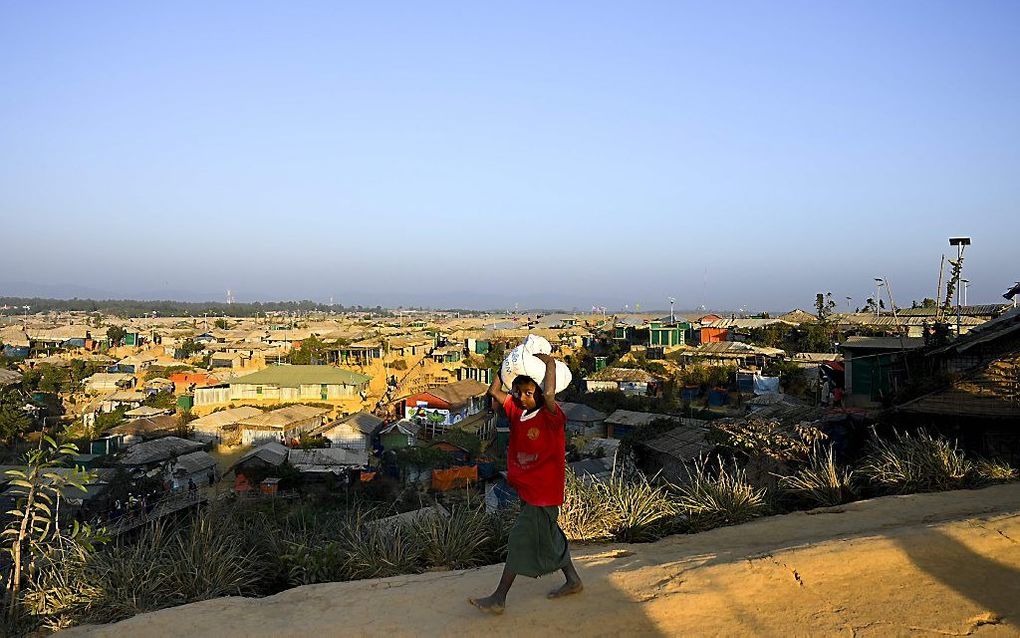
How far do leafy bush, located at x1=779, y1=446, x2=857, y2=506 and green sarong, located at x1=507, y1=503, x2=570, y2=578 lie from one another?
12.9ft

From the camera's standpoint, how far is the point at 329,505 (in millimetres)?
15531

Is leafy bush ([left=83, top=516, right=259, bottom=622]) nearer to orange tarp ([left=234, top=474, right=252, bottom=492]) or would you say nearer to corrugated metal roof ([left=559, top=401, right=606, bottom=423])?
orange tarp ([left=234, top=474, right=252, bottom=492])

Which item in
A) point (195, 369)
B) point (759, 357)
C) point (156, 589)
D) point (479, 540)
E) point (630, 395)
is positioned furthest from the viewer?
point (195, 369)

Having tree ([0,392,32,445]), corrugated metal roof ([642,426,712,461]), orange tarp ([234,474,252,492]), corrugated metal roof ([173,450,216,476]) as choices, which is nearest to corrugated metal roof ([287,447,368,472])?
orange tarp ([234,474,252,492])

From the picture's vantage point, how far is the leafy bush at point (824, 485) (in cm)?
680

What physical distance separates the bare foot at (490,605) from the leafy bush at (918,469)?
4.96m

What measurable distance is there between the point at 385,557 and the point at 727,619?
8.07 feet

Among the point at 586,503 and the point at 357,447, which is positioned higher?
the point at 586,503

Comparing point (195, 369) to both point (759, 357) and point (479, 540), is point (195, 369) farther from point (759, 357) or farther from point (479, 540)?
point (479, 540)

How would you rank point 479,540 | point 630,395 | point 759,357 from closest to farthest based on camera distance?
point 479,540 < point 630,395 < point 759,357

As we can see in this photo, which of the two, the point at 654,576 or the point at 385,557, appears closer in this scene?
the point at 654,576

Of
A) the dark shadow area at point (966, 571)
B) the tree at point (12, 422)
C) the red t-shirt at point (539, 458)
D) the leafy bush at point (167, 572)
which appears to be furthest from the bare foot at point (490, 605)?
the tree at point (12, 422)

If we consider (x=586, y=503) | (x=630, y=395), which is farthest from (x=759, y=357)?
(x=586, y=503)

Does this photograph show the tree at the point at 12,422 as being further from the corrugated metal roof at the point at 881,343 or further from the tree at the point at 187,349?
the corrugated metal roof at the point at 881,343
